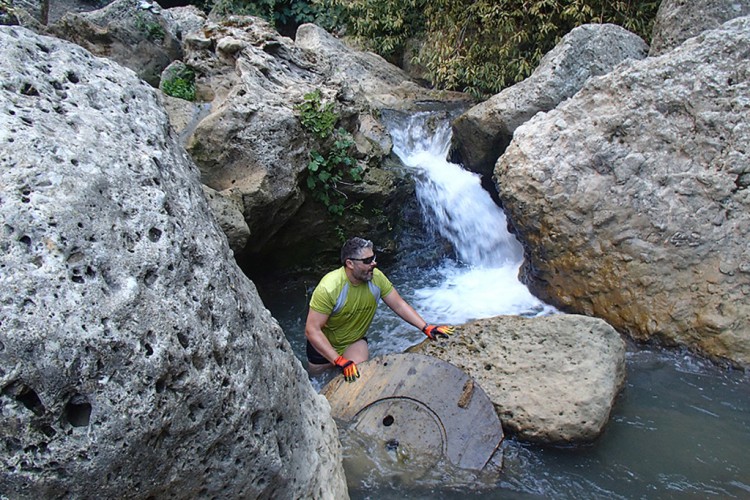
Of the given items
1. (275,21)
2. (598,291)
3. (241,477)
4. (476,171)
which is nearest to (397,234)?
(476,171)

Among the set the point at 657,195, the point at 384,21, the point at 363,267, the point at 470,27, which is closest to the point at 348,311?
the point at 363,267

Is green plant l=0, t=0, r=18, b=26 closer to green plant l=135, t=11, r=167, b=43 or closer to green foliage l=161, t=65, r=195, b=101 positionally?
green plant l=135, t=11, r=167, b=43

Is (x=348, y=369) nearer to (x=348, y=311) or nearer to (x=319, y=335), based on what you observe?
(x=319, y=335)

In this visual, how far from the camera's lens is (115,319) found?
1.79 meters

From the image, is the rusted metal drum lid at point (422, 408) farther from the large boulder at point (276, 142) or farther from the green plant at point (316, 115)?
the green plant at point (316, 115)

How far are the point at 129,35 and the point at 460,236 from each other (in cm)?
453

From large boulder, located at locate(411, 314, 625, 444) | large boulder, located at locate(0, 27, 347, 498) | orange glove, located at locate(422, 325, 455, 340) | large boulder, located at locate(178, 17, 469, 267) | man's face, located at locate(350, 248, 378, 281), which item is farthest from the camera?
large boulder, located at locate(178, 17, 469, 267)

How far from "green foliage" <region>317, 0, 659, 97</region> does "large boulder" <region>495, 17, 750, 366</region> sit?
4.05 m

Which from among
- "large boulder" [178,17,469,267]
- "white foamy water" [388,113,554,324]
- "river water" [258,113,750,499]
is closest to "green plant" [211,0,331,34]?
"white foamy water" [388,113,554,324]

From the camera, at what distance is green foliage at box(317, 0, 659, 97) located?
344 inches

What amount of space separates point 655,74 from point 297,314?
387 cm

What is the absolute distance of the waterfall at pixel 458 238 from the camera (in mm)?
5992

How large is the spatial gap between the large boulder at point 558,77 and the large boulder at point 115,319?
5001 millimetres

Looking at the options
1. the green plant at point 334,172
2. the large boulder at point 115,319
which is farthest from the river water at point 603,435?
the large boulder at point 115,319
